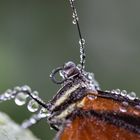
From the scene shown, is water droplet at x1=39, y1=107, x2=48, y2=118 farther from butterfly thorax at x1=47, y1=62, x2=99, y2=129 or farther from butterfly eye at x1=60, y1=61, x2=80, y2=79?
butterfly eye at x1=60, y1=61, x2=80, y2=79

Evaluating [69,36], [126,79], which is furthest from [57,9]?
[126,79]

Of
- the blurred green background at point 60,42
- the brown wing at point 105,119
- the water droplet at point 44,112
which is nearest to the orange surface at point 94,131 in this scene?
the brown wing at point 105,119

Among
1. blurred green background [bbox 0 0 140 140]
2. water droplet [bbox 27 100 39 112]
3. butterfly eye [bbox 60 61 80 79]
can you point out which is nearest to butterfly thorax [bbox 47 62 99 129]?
butterfly eye [bbox 60 61 80 79]

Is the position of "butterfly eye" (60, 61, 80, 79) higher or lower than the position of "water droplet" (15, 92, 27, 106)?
higher

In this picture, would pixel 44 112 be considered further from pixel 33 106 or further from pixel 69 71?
pixel 69 71

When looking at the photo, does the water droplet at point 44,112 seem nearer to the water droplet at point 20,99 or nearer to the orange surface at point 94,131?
the water droplet at point 20,99

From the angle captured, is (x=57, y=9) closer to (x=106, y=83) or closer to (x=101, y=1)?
(x=101, y=1)

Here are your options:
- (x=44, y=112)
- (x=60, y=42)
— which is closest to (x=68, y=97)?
(x=44, y=112)

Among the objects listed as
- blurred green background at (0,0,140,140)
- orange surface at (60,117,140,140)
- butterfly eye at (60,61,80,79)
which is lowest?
orange surface at (60,117,140,140)
